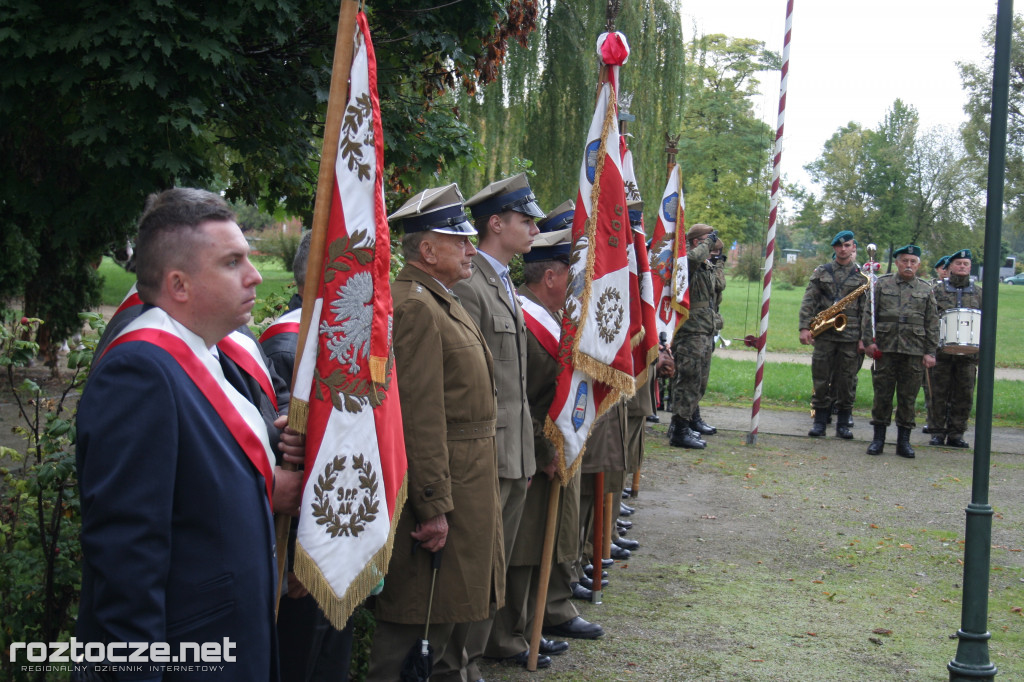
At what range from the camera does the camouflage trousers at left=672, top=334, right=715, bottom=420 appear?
1088 centimetres

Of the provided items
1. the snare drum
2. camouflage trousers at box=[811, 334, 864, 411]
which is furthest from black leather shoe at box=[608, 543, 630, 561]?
the snare drum

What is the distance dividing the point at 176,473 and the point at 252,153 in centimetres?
276

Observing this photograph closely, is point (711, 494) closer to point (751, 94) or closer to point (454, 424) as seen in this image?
point (454, 424)

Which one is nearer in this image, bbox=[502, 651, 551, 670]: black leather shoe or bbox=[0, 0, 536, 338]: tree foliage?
bbox=[0, 0, 536, 338]: tree foliage

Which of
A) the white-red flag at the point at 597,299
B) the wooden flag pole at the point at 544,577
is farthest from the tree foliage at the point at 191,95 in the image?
the wooden flag pole at the point at 544,577

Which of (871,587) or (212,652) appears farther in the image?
(871,587)

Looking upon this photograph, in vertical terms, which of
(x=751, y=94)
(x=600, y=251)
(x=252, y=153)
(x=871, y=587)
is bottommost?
(x=871, y=587)

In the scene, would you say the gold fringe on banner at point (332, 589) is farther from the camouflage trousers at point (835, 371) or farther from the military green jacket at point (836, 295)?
the camouflage trousers at point (835, 371)

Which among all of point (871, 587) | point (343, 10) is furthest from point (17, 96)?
point (871, 587)

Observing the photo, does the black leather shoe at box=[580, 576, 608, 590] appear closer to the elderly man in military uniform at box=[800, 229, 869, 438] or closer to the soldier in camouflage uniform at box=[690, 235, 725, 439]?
the soldier in camouflage uniform at box=[690, 235, 725, 439]

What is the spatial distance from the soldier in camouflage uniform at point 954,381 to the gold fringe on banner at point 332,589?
34.2ft

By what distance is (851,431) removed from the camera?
12188 millimetres

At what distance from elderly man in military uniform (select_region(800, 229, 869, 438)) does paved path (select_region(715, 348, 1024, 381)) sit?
855cm

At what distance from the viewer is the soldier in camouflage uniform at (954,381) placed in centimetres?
1165
